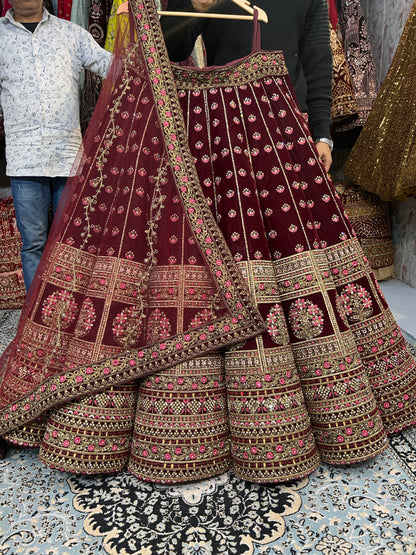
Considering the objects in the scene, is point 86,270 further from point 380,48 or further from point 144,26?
point 380,48

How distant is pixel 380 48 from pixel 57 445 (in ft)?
10.4

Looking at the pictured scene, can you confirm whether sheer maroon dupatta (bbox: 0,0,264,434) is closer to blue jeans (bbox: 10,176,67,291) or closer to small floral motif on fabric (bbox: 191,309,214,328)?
small floral motif on fabric (bbox: 191,309,214,328)

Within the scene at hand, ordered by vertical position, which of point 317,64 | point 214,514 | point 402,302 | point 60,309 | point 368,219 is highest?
point 317,64

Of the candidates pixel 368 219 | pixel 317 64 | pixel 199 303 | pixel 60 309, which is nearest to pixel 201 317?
pixel 199 303

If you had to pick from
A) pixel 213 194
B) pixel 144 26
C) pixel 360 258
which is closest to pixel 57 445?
pixel 213 194

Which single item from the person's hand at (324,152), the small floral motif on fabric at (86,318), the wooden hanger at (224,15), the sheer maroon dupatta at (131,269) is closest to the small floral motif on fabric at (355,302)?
the sheer maroon dupatta at (131,269)

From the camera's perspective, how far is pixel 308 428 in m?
1.00

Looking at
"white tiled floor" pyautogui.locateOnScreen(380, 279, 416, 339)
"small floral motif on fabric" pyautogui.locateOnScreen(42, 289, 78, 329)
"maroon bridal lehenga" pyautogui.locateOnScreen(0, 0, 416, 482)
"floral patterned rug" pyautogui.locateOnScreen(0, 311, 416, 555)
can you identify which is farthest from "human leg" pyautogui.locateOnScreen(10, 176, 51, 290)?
"white tiled floor" pyautogui.locateOnScreen(380, 279, 416, 339)

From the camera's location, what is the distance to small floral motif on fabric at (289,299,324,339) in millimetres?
1034

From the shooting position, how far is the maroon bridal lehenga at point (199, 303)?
98 cm

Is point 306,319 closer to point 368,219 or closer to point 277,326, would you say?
point 277,326

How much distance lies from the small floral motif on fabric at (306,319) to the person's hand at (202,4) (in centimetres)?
76

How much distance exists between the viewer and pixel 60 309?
1.06 m

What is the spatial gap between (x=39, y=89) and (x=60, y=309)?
121 cm
